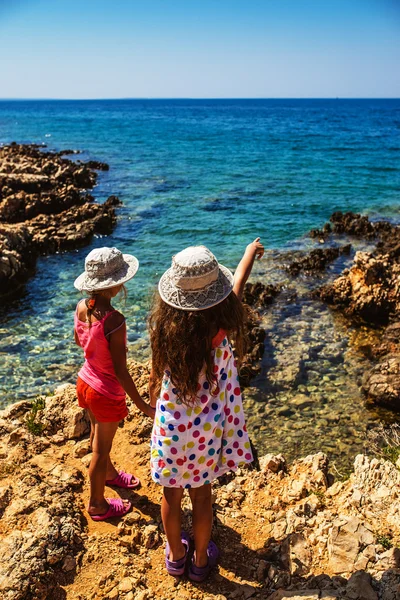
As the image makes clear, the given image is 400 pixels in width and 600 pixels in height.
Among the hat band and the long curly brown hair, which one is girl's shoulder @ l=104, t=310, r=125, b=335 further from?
the hat band

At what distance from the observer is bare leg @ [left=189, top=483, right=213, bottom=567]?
3.43m

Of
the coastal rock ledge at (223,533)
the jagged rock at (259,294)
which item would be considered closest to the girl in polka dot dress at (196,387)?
the coastal rock ledge at (223,533)

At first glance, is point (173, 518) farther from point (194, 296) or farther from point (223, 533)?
point (194, 296)

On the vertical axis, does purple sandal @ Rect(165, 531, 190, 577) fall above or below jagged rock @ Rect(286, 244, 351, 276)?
above

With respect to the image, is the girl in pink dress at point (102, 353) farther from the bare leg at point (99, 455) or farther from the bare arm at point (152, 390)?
the bare arm at point (152, 390)

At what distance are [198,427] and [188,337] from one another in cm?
70

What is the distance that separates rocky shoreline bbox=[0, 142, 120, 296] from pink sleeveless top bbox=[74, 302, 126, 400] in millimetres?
9999

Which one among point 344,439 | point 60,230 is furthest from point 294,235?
point 344,439

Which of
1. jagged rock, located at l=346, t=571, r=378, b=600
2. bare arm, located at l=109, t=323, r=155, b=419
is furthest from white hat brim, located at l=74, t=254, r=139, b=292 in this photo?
jagged rock, located at l=346, t=571, r=378, b=600

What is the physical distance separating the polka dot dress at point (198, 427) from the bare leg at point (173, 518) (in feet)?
0.46

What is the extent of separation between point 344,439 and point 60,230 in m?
13.7

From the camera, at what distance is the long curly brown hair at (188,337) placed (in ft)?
9.74

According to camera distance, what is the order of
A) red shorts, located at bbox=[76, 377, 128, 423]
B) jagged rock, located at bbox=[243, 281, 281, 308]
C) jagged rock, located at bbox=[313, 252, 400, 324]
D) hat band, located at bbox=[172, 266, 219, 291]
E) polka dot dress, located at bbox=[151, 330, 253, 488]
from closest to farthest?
hat band, located at bbox=[172, 266, 219, 291] → polka dot dress, located at bbox=[151, 330, 253, 488] → red shorts, located at bbox=[76, 377, 128, 423] → jagged rock, located at bbox=[313, 252, 400, 324] → jagged rock, located at bbox=[243, 281, 281, 308]

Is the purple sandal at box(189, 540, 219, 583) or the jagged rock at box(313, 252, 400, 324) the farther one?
the jagged rock at box(313, 252, 400, 324)
